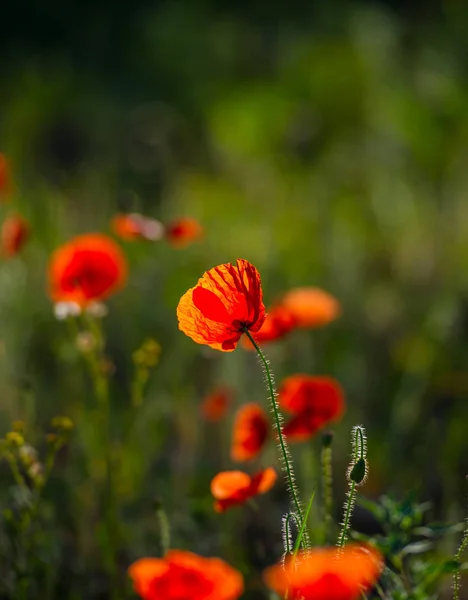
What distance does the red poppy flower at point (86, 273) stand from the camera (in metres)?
1.74

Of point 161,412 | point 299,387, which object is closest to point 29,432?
point 161,412

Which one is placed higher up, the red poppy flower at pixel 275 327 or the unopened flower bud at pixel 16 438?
the red poppy flower at pixel 275 327

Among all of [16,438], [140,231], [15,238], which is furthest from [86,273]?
[16,438]

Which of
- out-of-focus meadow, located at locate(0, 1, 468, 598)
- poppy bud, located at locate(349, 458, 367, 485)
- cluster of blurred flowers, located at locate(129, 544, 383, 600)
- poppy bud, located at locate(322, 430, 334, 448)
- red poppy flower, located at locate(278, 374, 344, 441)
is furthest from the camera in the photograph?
out-of-focus meadow, located at locate(0, 1, 468, 598)

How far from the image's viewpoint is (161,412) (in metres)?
2.21

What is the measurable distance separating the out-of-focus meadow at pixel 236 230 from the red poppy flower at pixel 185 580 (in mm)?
362

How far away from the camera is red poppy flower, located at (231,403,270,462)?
1623 millimetres

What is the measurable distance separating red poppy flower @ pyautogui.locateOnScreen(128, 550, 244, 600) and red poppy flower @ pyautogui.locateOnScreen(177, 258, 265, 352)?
28cm

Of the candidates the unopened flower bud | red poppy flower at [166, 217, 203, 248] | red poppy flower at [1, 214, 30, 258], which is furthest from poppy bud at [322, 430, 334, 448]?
red poppy flower at [1, 214, 30, 258]

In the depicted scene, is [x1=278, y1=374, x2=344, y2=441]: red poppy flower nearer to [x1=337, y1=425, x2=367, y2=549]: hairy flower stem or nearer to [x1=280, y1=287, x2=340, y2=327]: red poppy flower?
[x1=280, y1=287, x2=340, y2=327]: red poppy flower

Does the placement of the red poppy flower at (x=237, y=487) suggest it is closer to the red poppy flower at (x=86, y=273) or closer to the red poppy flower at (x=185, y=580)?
the red poppy flower at (x=185, y=580)

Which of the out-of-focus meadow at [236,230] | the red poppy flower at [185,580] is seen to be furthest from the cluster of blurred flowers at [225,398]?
the out-of-focus meadow at [236,230]

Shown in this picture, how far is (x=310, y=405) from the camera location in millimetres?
1552

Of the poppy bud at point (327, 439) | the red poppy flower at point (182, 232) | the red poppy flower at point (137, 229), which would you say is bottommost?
the poppy bud at point (327, 439)
